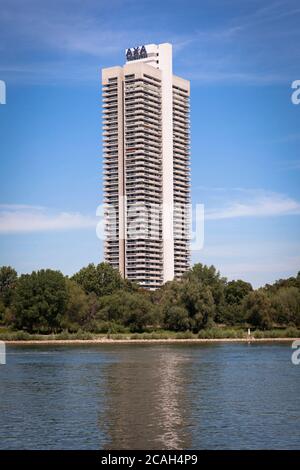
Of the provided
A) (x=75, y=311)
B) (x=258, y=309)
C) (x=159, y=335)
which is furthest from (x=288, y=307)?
Result: (x=75, y=311)

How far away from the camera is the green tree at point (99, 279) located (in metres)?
160

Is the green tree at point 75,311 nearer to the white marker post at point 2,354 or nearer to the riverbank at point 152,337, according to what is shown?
the riverbank at point 152,337

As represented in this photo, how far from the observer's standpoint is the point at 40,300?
11919 centimetres

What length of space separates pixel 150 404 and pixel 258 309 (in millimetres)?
82220

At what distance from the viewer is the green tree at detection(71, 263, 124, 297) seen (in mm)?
159875

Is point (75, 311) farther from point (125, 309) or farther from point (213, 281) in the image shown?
point (213, 281)

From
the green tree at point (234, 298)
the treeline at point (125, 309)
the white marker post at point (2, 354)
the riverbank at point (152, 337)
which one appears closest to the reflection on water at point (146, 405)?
the white marker post at point (2, 354)

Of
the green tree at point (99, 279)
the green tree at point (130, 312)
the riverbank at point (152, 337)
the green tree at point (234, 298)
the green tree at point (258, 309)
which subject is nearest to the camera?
the riverbank at point (152, 337)

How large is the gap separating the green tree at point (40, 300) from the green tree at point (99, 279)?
Result: 36912 mm

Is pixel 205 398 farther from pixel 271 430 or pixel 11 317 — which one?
pixel 11 317

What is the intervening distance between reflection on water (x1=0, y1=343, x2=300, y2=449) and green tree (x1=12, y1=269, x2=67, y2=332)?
138ft

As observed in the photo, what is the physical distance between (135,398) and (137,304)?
247ft

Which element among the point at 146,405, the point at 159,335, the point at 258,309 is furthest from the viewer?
the point at 258,309

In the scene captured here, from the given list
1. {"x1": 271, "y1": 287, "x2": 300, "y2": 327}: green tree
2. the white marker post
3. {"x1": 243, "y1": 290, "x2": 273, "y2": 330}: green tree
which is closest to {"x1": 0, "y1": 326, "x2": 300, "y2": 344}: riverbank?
{"x1": 243, "y1": 290, "x2": 273, "y2": 330}: green tree
